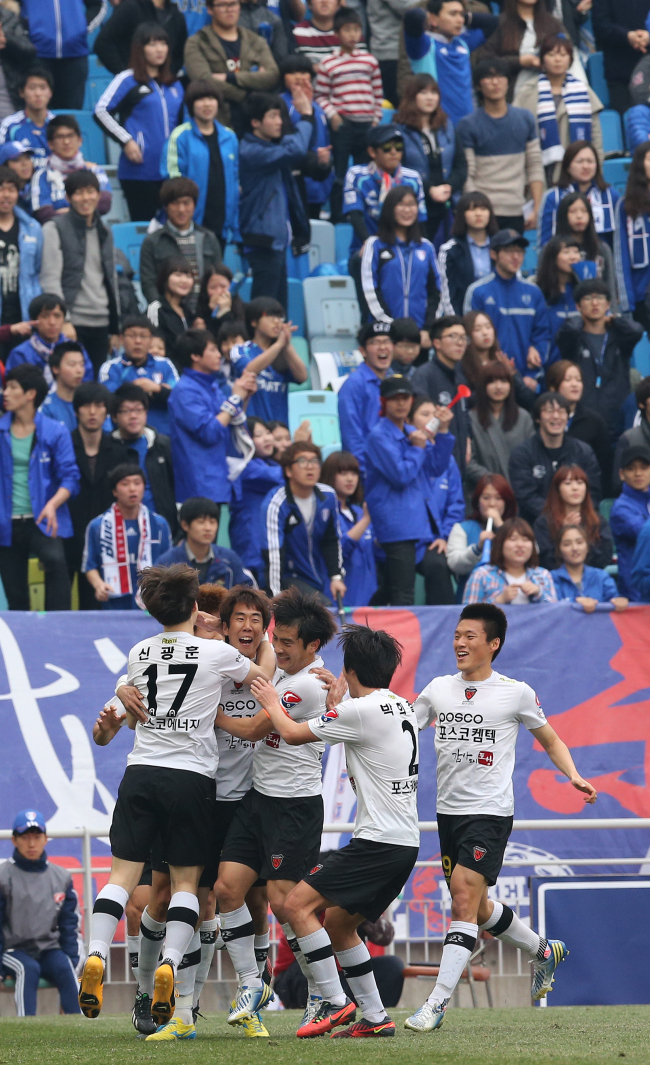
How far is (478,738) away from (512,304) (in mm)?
8013

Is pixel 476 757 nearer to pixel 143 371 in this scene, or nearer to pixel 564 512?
pixel 564 512

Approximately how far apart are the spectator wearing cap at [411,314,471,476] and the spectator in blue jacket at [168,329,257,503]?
5.81ft

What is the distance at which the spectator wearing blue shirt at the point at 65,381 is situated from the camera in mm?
11922

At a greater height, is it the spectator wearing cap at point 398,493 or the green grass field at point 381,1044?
the spectator wearing cap at point 398,493

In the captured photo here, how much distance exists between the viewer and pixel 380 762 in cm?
676

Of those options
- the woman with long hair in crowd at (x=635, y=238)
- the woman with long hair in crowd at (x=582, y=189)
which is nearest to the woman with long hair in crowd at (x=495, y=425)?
the woman with long hair in crowd at (x=635, y=238)

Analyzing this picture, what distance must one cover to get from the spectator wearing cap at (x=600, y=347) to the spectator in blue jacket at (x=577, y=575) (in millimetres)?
2358

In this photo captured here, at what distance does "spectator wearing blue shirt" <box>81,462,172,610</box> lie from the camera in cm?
1115

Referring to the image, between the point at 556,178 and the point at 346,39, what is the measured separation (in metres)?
2.69

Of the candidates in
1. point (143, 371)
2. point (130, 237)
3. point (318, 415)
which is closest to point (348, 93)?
point (130, 237)

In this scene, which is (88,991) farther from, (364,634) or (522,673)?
(522,673)

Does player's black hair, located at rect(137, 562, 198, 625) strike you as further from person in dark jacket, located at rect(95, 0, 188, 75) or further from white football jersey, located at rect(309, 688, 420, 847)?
person in dark jacket, located at rect(95, 0, 188, 75)

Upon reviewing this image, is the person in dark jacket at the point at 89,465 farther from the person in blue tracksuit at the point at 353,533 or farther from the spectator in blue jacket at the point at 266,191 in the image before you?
the spectator in blue jacket at the point at 266,191

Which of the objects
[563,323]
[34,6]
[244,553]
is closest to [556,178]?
[563,323]
